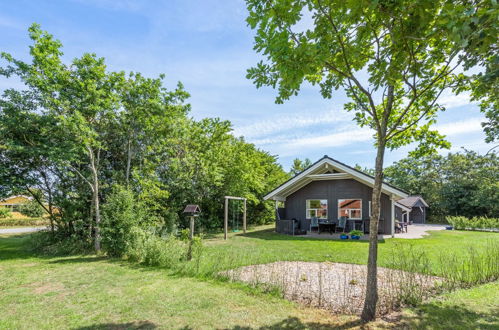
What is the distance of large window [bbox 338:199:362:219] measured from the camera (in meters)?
13.7

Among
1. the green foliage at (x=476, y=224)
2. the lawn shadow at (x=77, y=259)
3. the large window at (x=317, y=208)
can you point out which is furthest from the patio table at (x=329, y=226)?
the green foliage at (x=476, y=224)

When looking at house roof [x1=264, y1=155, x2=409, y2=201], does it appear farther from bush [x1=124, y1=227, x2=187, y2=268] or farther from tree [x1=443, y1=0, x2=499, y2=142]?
tree [x1=443, y1=0, x2=499, y2=142]

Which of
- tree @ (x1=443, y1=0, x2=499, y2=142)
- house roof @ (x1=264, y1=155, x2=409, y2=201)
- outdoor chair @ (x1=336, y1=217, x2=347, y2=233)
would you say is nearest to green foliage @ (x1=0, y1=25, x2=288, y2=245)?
house roof @ (x1=264, y1=155, x2=409, y2=201)

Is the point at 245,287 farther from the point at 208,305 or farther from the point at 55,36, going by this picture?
the point at 55,36

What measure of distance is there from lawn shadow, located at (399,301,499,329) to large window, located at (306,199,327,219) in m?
11.0

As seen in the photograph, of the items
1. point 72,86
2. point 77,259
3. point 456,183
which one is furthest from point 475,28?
point 456,183

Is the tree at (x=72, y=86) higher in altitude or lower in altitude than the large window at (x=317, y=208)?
higher

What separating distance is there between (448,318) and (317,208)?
38.2 feet

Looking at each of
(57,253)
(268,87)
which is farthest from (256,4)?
(57,253)

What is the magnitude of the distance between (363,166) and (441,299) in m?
46.8

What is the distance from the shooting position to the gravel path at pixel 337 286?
157 inches

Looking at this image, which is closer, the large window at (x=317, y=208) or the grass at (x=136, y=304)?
the grass at (x=136, y=304)

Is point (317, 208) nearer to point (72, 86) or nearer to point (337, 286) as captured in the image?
point (337, 286)

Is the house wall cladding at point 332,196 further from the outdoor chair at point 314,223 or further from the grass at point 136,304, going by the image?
the grass at point 136,304
